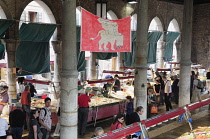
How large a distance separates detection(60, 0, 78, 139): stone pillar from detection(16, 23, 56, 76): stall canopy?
22.7 feet

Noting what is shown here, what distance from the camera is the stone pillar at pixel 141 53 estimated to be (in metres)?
8.92

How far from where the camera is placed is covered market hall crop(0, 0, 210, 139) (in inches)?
262

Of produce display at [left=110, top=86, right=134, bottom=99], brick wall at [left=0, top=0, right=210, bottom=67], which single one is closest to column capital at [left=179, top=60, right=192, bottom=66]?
produce display at [left=110, top=86, right=134, bottom=99]

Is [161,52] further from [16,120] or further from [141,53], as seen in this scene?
[16,120]

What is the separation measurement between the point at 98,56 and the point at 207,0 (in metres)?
11.2

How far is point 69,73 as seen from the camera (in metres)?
6.56

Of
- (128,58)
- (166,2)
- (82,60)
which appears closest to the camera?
(82,60)

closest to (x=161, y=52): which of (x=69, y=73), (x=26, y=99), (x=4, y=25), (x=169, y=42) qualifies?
(x=169, y=42)

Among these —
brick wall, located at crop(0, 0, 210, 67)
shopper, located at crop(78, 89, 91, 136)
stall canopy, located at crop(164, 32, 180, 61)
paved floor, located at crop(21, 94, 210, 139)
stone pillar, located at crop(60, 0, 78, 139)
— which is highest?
brick wall, located at crop(0, 0, 210, 67)

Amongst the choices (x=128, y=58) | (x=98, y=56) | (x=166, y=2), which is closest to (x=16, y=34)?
(x=98, y=56)

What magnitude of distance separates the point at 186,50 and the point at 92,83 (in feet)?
15.5

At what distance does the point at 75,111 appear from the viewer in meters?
6.73

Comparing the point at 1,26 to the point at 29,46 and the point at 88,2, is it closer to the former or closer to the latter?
the point at 29,46

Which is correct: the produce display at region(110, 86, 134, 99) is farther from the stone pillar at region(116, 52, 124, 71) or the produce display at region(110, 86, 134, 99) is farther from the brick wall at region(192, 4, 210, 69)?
the brick wall at region(192, 4, 210, 69)
